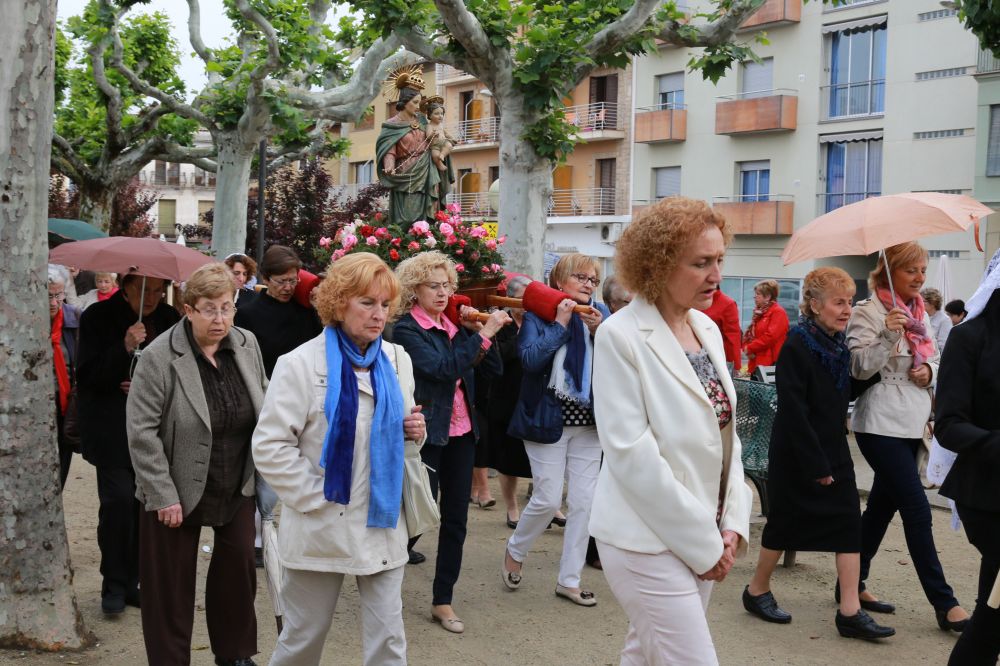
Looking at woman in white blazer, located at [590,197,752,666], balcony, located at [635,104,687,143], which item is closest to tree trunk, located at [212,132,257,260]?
woman in white blazer, located at [590,197,752,666]

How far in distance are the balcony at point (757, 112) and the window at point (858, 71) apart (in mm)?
1208

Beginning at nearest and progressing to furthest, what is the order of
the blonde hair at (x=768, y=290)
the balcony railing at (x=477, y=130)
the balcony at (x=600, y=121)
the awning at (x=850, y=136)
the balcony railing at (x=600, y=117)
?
the blonde hair at (x=768, y=290)
the awning at (x=850, y=136)
the balcony at (x=600, y=121)
the balcony railing at (x=600, y=117)
the balcony railing at (x=477, y=130)

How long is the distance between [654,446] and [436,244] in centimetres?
501

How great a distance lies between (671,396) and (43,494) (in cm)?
342

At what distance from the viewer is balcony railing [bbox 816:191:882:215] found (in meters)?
32.0

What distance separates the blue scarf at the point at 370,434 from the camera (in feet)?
13.6

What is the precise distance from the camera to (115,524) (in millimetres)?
6160

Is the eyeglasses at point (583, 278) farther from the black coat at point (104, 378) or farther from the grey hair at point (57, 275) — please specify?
the grey hair at point (57, 275)

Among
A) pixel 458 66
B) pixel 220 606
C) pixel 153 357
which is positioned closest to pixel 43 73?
pixel 153 357

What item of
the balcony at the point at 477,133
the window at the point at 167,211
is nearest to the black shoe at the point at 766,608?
the balcony at the point at 477,133

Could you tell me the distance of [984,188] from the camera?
27.5m

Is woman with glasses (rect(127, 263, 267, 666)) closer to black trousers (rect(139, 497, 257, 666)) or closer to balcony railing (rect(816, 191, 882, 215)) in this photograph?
black trousers (rect(139, 497, 257, 666))

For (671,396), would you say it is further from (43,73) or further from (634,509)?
(43,73)

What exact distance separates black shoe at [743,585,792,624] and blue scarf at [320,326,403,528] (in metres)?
2.84
